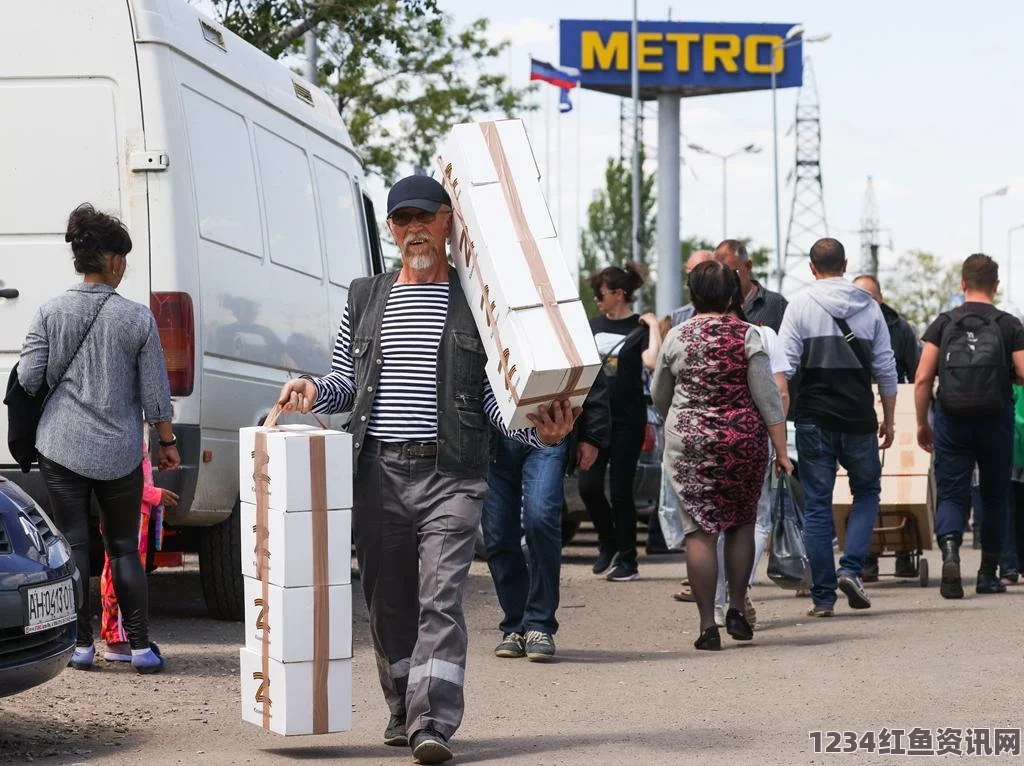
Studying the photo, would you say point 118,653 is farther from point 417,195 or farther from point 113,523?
point 417,195

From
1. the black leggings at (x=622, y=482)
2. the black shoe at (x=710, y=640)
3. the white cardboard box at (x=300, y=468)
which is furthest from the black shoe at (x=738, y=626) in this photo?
the white cardboard box at (x=300, y=468)

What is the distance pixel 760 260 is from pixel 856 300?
259 ft

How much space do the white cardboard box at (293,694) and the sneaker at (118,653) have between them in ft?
6.15

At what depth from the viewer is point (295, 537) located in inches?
218

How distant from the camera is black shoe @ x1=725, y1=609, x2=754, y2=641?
8586 mm

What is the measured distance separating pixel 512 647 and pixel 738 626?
1134 millimetres

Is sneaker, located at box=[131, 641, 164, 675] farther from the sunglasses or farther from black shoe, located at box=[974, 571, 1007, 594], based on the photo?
black shoe, located at box=[974, 571, 1007, 594]

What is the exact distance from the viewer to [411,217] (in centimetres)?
584

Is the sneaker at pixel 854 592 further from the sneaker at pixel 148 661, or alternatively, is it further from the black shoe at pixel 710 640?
the sneaker at pixel 148 661

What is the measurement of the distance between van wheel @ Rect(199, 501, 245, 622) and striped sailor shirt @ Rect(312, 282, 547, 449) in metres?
3.14

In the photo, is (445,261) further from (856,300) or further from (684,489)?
(856,300)

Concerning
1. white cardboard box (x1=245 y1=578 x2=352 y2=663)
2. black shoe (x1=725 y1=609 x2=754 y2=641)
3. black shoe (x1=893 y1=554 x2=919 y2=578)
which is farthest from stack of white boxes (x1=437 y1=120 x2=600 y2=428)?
black shoe (x1=893 y1=554 x2=919 y2=578)

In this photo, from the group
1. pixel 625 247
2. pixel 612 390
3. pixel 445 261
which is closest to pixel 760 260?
pixel 625 247

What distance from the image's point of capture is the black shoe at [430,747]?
18.0 feet
